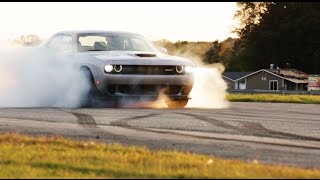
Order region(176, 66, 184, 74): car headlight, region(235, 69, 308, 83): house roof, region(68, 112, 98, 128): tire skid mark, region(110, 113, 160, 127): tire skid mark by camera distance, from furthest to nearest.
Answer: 1. region(235, 69, 308, 83): house roof
2. region(176, 66, 184, 74): car headlight
3. region(110, 113, 160, 127): tire skid mark
4. region(68, 112, 98, 128): tire skid mark

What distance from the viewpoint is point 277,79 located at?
81.2 metres

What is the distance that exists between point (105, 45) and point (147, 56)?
1061 mm

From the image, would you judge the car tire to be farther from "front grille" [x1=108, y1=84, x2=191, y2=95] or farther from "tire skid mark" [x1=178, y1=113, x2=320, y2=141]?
"tire skid mark" [x1=178, y1=113, x2=320, y2=141]

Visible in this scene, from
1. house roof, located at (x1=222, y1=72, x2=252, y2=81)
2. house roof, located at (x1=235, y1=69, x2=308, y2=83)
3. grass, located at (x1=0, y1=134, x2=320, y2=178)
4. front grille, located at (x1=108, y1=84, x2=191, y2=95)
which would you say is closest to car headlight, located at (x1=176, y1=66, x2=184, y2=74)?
front grille, located at (x1=108, y1=84, x2=191, y2=95)

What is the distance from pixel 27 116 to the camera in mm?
10117

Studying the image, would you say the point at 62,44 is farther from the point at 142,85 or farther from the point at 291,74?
the point at 291,74

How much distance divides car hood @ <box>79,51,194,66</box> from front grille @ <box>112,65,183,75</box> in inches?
3.0

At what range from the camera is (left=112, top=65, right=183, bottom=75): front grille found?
1205 centimetres

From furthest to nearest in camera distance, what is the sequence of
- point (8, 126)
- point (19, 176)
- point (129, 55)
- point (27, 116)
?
point (129, 55) → point (27, 116) → point (8, 126) → point (19, 176)

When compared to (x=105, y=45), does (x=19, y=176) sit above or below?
below

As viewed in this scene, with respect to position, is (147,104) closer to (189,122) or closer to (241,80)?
(189,122)

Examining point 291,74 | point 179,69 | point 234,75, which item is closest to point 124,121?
point 179,69

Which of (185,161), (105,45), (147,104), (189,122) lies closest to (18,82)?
(105,45)

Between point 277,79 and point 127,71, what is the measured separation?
2791 inches
